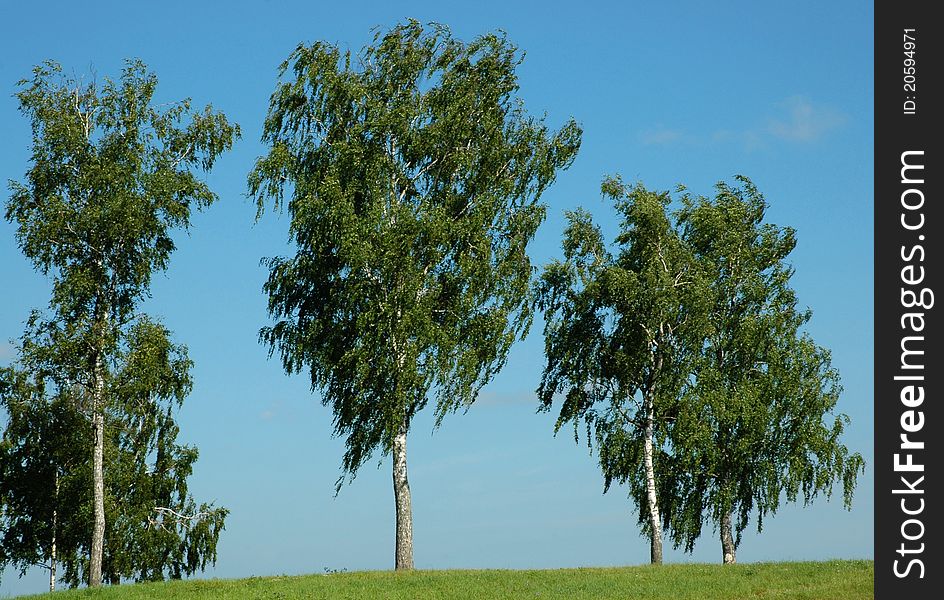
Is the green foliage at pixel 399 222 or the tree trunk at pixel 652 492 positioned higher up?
the green foliage at pixel 399 222

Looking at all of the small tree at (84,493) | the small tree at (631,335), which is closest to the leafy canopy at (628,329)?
the small tree at (631,335)

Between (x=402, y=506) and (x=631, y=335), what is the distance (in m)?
11.3

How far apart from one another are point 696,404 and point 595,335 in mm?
4718

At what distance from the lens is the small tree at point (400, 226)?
116 feet

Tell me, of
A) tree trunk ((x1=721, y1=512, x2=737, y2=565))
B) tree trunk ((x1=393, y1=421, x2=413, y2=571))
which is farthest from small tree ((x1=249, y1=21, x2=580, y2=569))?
tree trunk ((x1=721, y1=512, x2=737, y2=565))

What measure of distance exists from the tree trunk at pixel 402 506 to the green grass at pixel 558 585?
1950mm

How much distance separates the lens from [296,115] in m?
38.8

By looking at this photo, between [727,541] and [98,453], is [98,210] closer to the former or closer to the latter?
[98,453]

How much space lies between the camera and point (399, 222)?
36.0 m

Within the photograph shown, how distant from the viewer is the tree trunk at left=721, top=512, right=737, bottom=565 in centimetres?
4103

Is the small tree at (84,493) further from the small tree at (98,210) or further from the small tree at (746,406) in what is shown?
the small tree at (746,406)

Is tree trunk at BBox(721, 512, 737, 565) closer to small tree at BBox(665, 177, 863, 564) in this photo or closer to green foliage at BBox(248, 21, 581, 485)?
small tree at BBox(665, 177, 863, 564)

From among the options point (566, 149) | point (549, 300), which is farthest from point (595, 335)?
point (566, 149)
